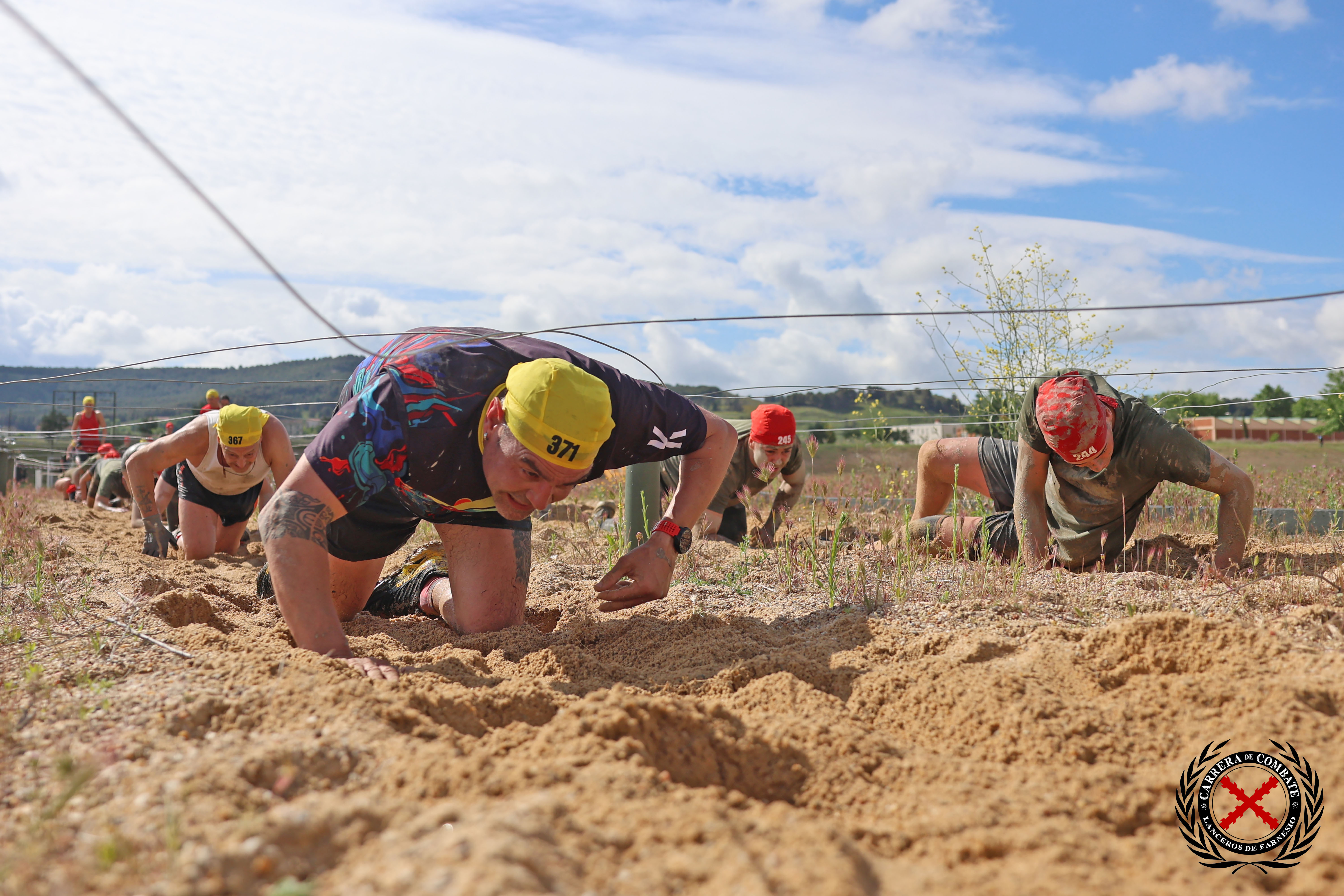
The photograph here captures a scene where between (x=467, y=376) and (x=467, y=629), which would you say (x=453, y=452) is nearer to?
(x=467, y=376)

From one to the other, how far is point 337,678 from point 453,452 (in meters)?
0.84

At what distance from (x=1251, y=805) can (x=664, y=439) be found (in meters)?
1.88

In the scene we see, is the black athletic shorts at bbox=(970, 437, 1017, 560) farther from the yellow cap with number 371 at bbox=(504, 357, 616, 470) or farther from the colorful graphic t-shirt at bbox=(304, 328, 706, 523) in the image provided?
the yellow cap with number 371 at bbox=(504, 357, 616, 470)

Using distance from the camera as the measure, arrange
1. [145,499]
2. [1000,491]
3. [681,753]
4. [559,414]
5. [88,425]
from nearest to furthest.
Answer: [681,753] < [559,414] < [1000,491] < [145,499] < [88,425]

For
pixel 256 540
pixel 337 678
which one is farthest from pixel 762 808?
pixel 256 540

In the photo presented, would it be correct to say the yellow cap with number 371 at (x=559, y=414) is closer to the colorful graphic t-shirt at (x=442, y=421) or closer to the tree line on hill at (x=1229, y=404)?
the colorful graphic t-shirt at (x=442, y=421)

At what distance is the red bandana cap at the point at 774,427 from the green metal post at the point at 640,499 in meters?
1.28

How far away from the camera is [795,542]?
4.82 m

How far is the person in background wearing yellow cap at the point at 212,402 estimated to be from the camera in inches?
379

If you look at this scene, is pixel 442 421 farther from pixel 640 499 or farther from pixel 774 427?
pixel 774 427

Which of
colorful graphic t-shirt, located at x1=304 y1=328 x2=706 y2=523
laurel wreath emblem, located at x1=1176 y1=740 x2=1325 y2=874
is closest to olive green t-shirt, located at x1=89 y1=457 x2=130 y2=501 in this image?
colorful graphic t-shirt, located at x1=304 y1=328 x2=706 y2=523

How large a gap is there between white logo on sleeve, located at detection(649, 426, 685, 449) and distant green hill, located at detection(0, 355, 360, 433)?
3.89ft

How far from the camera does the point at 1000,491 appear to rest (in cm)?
475

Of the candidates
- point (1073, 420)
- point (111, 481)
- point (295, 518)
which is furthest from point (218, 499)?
point (1073, 420)
